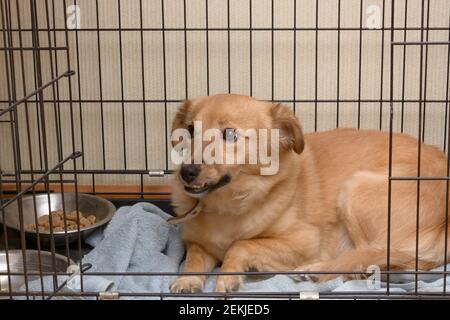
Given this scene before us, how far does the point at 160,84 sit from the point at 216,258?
1108 millimetres

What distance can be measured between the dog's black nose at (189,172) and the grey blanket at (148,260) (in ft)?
1.28

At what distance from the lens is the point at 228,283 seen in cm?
263

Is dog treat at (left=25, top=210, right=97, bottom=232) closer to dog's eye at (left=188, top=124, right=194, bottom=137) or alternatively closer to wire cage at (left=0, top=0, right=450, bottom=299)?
wire cage at (left=0, top=0, right=450, bottom=299)

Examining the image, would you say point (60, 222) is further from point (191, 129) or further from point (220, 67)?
point (220, 67)

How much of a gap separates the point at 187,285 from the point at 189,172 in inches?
14.9

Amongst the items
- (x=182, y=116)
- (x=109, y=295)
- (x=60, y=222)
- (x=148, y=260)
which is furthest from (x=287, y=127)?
(x=60, y=222)

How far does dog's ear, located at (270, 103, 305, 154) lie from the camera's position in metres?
2.76

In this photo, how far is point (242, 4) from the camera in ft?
11.8

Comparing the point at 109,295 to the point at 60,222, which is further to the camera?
the point at 60,222

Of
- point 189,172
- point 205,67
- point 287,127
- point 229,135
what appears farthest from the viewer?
point 205,67

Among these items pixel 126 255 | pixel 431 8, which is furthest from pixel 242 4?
pixel 126 255

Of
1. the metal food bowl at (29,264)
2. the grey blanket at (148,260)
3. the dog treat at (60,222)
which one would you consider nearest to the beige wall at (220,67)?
the dog treat at (60,222)

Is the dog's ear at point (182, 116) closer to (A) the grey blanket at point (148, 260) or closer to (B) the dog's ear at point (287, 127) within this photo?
(B) the dog's ear at point (287, 127)

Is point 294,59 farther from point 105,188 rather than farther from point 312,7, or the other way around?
point 105,188
